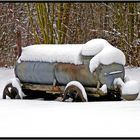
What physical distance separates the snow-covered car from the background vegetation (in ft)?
15.4

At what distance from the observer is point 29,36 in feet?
67.3

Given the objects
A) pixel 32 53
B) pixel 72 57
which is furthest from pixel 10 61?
pixel 72 57

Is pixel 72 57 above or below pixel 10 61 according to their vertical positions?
above

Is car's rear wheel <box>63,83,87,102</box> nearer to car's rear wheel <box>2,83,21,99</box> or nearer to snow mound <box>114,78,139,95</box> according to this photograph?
snow mound <box>114,78,139,95</box>

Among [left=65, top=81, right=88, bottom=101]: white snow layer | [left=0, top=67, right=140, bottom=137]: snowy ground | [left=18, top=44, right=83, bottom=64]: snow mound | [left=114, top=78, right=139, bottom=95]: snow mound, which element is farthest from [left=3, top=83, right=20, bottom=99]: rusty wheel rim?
[left=114, top=78, right=139, bottom=95]: snow mound

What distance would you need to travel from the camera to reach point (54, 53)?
11438 millimetres

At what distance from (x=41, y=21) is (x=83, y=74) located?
7523 millimetres

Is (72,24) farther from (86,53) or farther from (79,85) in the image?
(79,85)

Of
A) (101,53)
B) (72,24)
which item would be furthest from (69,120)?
(72,24)

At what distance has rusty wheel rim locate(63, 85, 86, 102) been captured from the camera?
10.5 m

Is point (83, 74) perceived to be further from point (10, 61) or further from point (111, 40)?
point (10, 61)

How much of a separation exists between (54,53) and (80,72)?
1049 millimetres

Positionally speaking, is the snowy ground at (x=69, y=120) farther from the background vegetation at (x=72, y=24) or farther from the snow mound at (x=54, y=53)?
the background vegetation at (x=72, y=24)

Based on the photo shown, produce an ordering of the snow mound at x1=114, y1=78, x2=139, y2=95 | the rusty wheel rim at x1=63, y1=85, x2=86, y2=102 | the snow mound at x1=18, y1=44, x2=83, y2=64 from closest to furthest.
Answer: the snow mound at x1=114, y1=78, x2=139, y2=95, the rusty wheel rim at x1=63, y1=85, x2=86, y2=102, the snow mound at x1=18, y1=44, x2=83, y2=64
